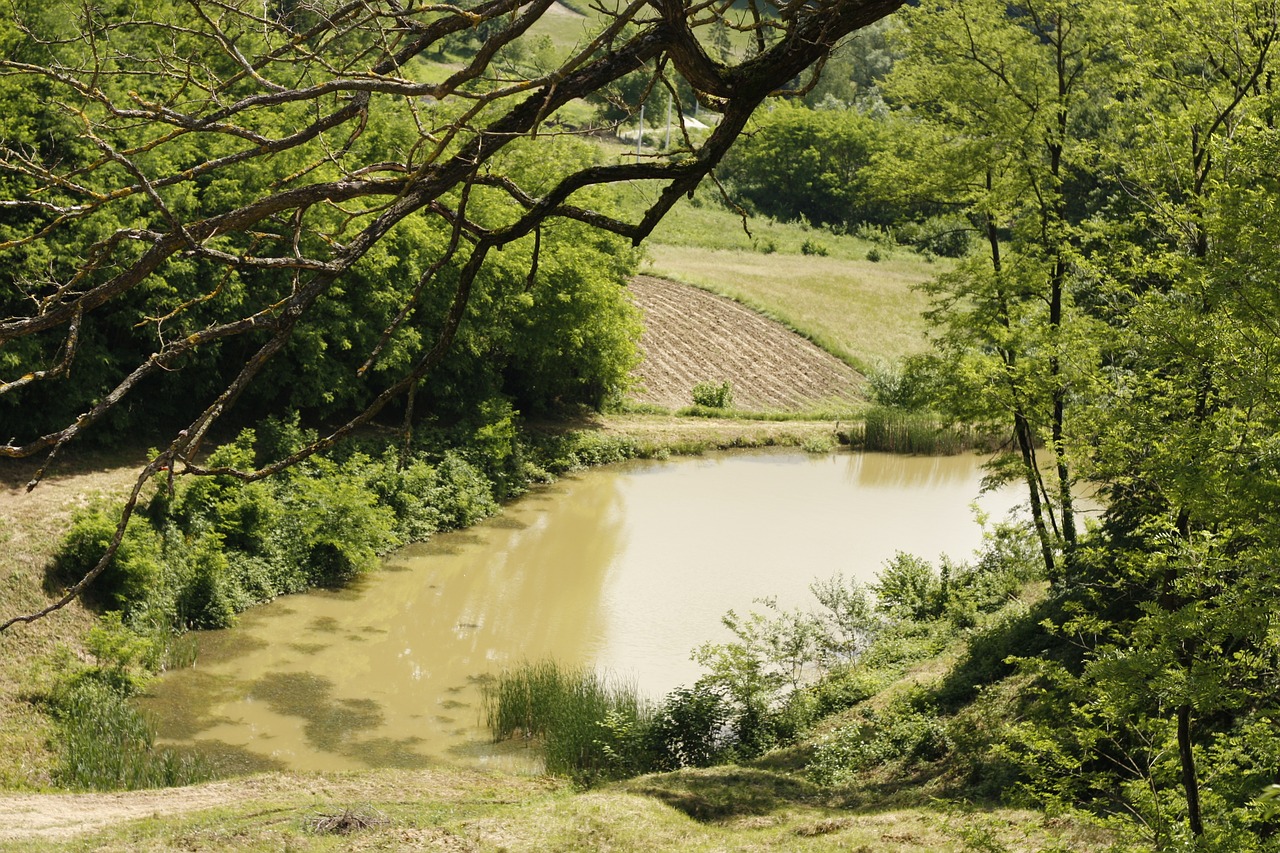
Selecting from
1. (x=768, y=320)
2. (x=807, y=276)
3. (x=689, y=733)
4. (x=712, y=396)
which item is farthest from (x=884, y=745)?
(x=807, y=276)

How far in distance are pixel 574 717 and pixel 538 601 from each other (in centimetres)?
602

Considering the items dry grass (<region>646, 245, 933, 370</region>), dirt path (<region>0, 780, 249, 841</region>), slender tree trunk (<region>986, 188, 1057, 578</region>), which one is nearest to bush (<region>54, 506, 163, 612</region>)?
dirt path (<region>0, 780, 249, 841</region>)

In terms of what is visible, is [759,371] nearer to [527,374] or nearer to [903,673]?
[527,374]

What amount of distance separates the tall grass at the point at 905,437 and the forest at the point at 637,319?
6.88 m

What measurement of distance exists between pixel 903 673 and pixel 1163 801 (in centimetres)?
833

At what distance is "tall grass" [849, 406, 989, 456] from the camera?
30797 millimetres

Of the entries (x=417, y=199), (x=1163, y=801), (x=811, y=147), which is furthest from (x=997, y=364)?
(x=811, y=147)

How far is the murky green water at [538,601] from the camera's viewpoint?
13922mm

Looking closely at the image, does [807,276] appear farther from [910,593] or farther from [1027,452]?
[1027,452]

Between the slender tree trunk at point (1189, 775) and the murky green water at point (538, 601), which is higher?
the slender tree trunk at point (1189, 775)

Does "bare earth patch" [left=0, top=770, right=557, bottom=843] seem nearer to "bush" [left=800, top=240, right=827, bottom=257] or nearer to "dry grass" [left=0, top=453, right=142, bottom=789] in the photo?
"dry grass" [left=0, top=453, right=142, bottom=789]

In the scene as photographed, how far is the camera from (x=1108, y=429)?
9523 millimetres

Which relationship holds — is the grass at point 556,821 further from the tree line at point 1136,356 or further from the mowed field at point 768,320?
the mowed field at point 768,320

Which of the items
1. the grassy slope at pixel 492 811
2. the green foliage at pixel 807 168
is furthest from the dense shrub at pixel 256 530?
the green foliage at pixel 807 168
